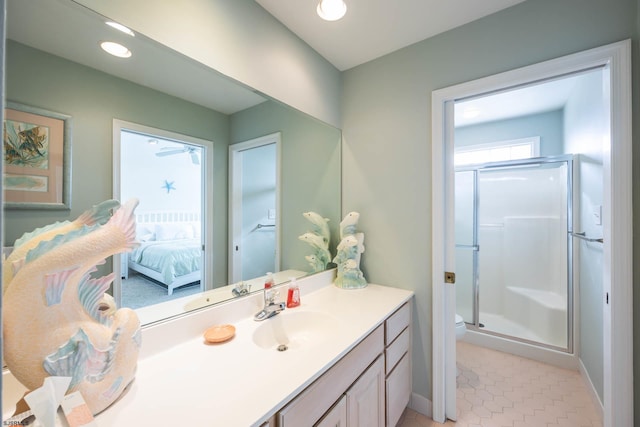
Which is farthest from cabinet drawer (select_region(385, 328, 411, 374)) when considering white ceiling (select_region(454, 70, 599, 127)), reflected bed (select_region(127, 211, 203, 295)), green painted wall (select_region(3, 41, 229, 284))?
white ceiling (select_region(454, 70, 599, 127))

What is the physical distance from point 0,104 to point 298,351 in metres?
0.99

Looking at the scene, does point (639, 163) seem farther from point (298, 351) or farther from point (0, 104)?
point (0, 104)

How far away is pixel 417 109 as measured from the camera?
1.68m

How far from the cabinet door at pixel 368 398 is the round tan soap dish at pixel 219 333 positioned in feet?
1.76

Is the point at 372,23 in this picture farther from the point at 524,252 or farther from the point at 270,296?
the point at 524,252

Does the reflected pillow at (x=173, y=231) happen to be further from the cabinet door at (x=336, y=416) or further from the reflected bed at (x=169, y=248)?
the cabinet door at (x=336, y=416)

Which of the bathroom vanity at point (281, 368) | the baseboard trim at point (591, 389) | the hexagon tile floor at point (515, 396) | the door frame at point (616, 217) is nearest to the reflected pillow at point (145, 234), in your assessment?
the bathroom vanity at point (281, 368)

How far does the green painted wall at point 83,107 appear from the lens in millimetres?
762

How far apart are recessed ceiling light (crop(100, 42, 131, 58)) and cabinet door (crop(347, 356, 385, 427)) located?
1527mm

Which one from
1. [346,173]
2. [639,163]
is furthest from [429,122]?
[639,163]

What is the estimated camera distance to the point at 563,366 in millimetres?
2164

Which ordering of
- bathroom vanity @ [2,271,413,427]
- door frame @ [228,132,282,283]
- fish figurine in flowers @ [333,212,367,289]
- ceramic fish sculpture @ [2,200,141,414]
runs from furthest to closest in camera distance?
fish figurine in flowers @ [333,212,367,289] → door frame @ [228,132,282,283] → bathroom vanity @ [2,271,413,427] → ceramic fish sculpture @ [2,200,141,414]

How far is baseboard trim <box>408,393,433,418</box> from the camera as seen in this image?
1616 millimetres

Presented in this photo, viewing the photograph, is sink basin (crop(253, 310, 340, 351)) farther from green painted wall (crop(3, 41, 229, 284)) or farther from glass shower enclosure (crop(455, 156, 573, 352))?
glass shower enclosure (crop(455, 156, 573, 352))
